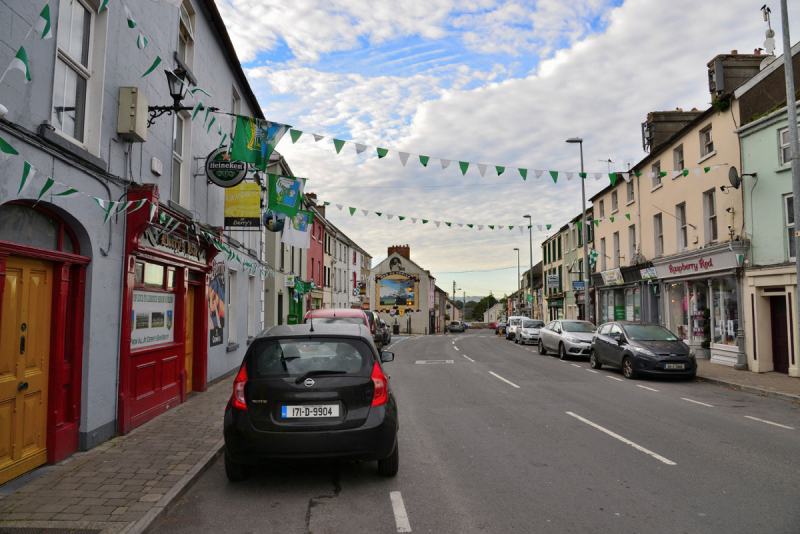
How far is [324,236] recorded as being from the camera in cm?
3938

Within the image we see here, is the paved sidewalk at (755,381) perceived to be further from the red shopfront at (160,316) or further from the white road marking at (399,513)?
the red shopfront at (160,316)

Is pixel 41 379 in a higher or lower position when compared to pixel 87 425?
higher

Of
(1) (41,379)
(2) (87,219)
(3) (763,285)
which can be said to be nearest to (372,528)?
(1) (41,379)

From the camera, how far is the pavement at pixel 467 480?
4301 mm

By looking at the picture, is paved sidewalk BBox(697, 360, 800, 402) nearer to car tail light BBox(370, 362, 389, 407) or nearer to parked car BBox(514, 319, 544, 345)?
car tail light BBox(370, 362, 389, 407)

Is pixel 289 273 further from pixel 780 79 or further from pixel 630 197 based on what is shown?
pixel 780 79

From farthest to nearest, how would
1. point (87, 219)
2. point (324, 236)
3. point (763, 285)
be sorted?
point (324, 236) < point (763, 285) < point (87, 219)

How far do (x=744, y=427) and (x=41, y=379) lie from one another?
9.36 metres

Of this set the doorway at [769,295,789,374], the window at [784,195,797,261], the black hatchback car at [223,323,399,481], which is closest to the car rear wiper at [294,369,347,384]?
the black hatchback car at [223,323,399,481]

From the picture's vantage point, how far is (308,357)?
532 cm

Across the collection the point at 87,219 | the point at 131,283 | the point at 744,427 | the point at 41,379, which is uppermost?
the point at 87,219

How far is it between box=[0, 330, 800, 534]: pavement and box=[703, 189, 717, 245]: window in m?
10.1

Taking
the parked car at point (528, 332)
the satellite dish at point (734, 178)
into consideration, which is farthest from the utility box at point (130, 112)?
the parked car at point (528, 332)

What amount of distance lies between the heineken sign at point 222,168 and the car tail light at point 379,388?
19.7 ft
